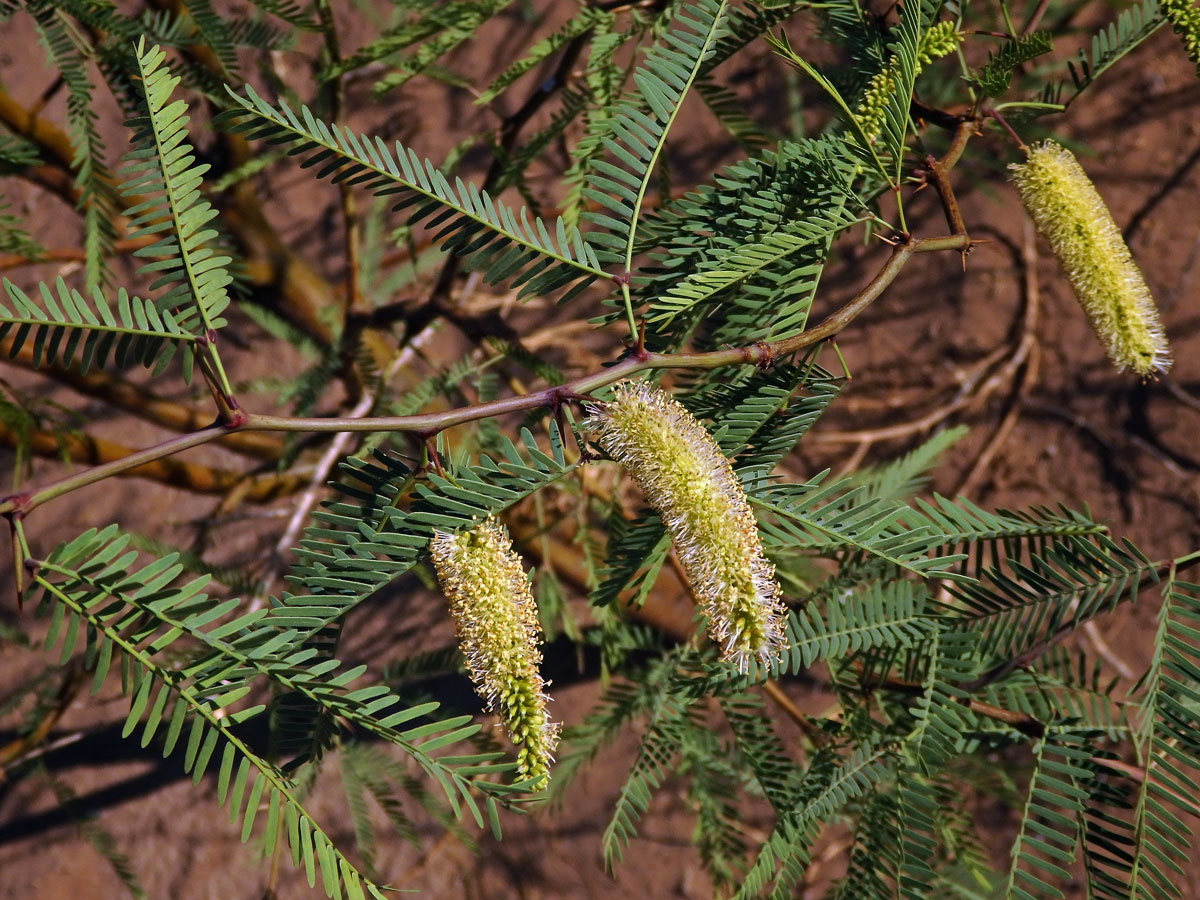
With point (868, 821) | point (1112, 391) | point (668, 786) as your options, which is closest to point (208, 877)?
point (668, 786)

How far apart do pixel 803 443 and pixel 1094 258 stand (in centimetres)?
84

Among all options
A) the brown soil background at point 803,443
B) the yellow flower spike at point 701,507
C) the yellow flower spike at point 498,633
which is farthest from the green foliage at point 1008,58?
the brown soil background at point 803,443

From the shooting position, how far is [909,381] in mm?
1319

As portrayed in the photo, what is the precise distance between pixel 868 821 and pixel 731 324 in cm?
34

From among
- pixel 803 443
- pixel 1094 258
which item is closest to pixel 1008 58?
pixel 1094 258

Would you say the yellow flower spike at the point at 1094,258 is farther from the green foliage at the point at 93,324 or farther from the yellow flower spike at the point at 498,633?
the green foliage at the point at 93,324

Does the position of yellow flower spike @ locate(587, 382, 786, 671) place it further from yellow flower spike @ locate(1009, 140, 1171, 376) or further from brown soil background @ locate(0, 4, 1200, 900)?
brown soil background @ locate(0, 4, 1200, 900)

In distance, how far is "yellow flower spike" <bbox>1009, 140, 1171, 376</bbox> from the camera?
49cm

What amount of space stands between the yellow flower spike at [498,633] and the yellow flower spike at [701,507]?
0.24 feet

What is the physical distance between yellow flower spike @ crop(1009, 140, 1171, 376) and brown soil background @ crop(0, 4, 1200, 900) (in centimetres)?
74

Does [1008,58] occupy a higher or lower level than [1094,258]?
higher

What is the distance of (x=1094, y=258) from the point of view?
495mm

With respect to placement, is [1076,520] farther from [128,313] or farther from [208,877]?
[208,877]

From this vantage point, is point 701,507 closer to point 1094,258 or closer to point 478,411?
point 478,411
